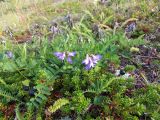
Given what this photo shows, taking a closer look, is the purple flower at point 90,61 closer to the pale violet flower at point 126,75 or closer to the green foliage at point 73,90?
the green foliage at point 73,90

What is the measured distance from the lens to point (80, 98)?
8.52 ft

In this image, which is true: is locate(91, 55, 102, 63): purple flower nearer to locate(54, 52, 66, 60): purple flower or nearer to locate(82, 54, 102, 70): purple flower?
locate(82, 54, 102, 70): purple flower

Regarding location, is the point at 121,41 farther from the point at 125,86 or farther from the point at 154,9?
the point at 154,9

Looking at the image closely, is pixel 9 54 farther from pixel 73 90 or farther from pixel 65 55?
pixel 73 90

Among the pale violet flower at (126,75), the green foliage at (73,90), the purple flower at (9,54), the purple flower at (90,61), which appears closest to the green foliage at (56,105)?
the green foliage at (73,90)

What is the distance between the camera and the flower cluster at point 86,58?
280cm

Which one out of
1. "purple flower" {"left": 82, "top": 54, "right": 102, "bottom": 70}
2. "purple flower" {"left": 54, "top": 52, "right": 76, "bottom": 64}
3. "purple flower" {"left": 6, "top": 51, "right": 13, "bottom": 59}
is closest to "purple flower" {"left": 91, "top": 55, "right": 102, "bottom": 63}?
"purple flower" {"left": 82, "top": 54, "right": 102, "bottom": 70}

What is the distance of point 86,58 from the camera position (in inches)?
111

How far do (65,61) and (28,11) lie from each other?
16.1 ft

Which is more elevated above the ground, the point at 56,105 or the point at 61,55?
the point at 61,55

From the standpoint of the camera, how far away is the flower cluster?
9.19 ft

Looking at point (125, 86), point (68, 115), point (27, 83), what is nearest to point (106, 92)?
point (125, 86)

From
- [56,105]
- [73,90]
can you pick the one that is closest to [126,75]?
[73,90]

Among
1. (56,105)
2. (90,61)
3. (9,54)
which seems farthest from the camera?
(9,54)
